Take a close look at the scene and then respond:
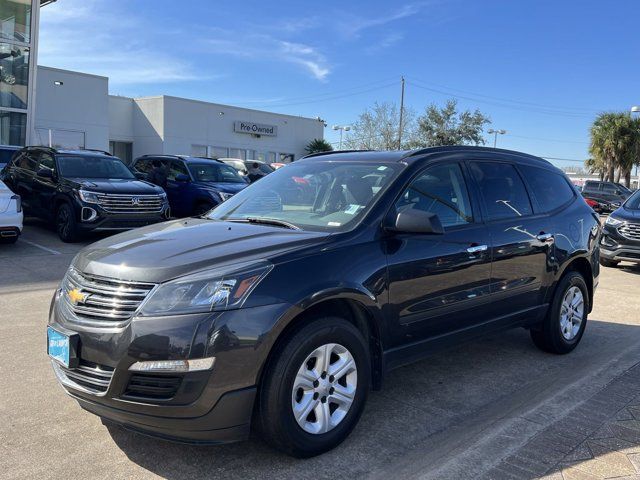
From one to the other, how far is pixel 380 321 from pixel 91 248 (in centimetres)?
189

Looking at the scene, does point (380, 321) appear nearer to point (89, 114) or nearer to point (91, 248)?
point (91, 248)

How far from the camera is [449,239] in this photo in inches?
159

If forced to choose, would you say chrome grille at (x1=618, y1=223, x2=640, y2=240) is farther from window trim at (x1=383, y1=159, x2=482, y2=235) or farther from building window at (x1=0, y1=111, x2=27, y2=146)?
building window at (x1=0, y1=111, x2=27, y2=146)

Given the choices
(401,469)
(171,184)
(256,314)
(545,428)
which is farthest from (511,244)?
(171,184)

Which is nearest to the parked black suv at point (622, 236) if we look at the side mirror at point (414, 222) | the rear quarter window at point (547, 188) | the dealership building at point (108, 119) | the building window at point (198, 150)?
the rear quarter window at point (547, 188)

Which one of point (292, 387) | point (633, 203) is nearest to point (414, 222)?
point (292, 387)

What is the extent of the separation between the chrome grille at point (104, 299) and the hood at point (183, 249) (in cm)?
4

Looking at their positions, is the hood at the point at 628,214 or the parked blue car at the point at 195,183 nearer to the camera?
the hood at the point at 628,214

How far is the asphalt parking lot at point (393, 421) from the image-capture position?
312 cm

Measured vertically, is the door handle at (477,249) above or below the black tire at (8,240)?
above

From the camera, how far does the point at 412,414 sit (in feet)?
12.8

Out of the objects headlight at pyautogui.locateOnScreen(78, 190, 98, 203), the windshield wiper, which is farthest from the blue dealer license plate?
headlight at pyautogui.locateOnScreen(78, 190, 98, 203)

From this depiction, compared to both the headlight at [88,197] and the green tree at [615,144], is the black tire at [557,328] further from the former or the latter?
the green tree at [615,144]

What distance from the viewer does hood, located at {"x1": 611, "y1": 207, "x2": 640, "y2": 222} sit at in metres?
10.1
